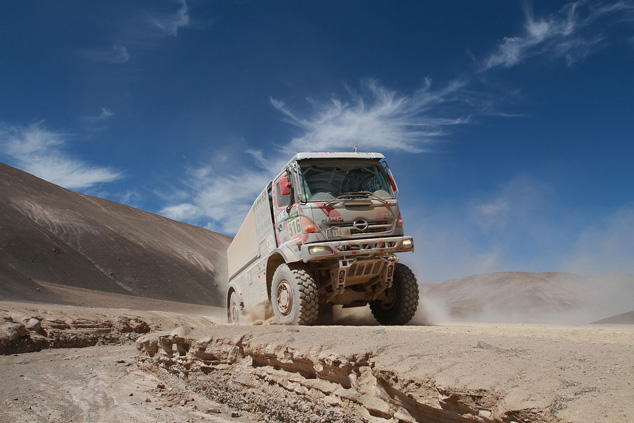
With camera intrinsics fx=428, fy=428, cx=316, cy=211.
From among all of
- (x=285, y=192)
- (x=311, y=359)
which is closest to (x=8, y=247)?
(x=285, y=192)

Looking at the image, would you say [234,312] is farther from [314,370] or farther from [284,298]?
[314,370]

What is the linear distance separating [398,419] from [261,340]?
2.40 m

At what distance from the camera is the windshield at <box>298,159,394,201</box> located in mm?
7527

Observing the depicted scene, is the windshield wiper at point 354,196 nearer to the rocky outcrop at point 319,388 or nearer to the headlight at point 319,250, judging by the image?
the headlight at point 319,250

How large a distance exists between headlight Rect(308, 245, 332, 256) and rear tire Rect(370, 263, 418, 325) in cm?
183

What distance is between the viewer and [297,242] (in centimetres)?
707

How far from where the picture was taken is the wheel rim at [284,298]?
7.20 meters

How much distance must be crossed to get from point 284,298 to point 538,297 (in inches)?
861

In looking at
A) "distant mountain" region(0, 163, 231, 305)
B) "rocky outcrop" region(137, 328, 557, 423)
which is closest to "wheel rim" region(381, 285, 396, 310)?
"rocky outcrop" region(137, 328, 557, 423)

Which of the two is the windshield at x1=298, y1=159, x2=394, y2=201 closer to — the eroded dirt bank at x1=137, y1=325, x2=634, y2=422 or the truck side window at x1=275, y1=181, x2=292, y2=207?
→ the truck side window at x1=275, y1=181, x2=292, y2=207

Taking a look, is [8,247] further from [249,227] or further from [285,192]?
[285,192]

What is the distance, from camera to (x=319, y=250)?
22.4 feet

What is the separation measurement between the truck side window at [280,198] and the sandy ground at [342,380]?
2.50 metres

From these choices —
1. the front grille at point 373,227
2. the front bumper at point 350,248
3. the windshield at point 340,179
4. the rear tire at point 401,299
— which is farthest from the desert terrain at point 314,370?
the windshield at point 340,179
